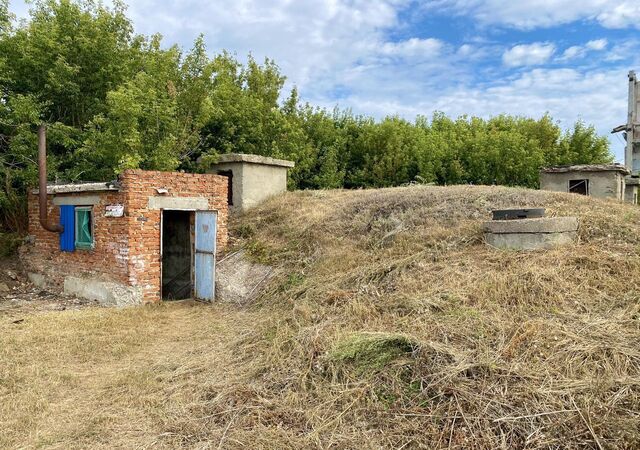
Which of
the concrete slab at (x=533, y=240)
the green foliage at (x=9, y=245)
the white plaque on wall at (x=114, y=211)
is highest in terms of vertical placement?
the white plaque on wall at (x=114, y=211)

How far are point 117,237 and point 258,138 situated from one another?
7.20 meters

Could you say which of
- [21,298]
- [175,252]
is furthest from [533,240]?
[21,298]

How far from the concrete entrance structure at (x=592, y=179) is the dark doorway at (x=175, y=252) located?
36.1 ft

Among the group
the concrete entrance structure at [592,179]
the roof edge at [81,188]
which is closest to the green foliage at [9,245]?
the roof edge at [81,188]

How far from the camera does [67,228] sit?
958 cm

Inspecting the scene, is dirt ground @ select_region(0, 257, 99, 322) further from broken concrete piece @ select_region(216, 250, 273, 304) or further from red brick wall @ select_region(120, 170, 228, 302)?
broken concrete piece @ select_region(216, 250, 273, 304)

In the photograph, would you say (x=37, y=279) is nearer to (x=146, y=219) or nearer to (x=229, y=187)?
(x=146, y=219)

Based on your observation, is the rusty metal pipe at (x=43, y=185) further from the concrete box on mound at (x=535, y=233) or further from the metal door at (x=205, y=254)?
the concrete box on mound at (x=535, y=233)

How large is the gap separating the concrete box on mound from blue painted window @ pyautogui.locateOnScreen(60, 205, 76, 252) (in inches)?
330

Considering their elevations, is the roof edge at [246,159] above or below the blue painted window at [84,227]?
above

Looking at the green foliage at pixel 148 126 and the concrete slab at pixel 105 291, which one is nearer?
the concrete slab at pixel 105 291

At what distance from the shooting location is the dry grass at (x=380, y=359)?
352 cm

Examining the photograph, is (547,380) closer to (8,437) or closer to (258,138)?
(8,437)

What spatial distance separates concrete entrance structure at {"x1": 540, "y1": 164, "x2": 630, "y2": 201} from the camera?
1291 cm
